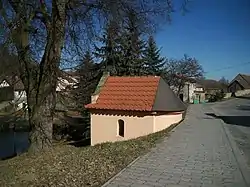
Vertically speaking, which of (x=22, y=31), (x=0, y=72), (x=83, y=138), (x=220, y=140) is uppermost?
(x=22, y=31)

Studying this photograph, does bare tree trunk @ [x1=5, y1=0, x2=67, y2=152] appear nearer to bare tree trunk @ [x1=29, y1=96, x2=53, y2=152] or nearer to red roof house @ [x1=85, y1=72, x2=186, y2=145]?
bare tree trunk @ [x1=29, y1=96, x2=53, y2=152]

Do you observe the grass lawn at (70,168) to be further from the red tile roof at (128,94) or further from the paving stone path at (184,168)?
the red tile roof at (128,94)

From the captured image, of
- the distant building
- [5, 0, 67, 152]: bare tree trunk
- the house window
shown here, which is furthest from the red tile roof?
the distant building

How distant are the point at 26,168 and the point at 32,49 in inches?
159

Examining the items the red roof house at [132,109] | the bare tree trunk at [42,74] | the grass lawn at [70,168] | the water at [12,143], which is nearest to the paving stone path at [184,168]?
the grass lawn at [70,168]

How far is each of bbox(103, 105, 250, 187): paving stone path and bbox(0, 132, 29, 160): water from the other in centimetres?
1861

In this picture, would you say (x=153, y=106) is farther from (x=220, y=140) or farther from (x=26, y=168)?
(x=26, y=168)

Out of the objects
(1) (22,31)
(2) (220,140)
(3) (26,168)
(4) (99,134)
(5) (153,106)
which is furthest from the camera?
(4) (99,134)

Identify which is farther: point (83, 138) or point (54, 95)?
point (83, 138)

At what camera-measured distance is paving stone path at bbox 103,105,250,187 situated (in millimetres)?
6375

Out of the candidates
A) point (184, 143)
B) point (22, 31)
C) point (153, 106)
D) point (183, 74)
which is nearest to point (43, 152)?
point (22, 31)

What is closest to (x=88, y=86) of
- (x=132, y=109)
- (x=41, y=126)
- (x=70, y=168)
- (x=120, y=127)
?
(x=120, y=127)

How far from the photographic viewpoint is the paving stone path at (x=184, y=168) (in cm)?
638

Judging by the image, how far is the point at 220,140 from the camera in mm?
12344
